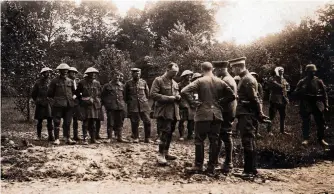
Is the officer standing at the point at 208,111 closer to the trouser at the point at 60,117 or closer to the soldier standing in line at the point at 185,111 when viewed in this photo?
the soldier standing in line at the point at 185,111

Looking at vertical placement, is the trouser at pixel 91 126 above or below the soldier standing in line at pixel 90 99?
below

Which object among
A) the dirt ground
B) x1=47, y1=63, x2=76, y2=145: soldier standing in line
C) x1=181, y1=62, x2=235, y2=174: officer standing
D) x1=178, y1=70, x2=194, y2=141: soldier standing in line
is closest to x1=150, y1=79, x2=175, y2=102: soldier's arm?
x1=181, y1=62, x2=235, y2=174: officer standing

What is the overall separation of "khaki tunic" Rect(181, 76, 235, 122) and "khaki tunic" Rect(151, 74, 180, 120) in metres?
0.81

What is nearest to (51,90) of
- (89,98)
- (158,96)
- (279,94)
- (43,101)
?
(43,101)

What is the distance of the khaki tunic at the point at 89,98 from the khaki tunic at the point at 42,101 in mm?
897

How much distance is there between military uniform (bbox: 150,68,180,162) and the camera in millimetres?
7352

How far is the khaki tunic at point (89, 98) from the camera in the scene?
9.13 metres

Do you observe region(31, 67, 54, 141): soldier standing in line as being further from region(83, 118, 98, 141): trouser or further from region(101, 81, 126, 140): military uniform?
region(101, 81, 126, 140): military uniform

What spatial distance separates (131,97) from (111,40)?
94.7ft

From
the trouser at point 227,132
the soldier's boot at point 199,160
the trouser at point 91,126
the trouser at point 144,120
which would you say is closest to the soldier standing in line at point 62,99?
the trouser at point 91,126

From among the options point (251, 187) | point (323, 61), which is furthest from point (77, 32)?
point (251, 187)

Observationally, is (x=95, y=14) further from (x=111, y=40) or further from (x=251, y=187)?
(x=251, y=187)

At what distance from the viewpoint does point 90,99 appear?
30.1ft

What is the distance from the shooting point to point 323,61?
13.3 m
